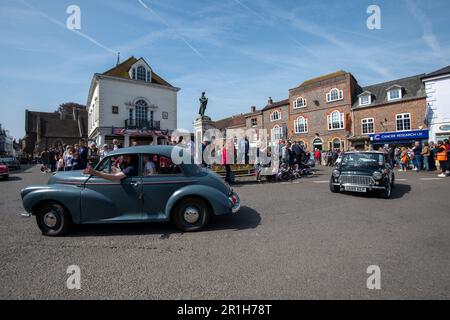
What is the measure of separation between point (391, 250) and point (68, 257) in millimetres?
4865

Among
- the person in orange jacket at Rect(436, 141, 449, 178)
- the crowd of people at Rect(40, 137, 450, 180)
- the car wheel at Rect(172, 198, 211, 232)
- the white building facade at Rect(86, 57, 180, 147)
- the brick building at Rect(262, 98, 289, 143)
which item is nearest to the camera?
the car wheel at Rect(172, 198, 211, 232)

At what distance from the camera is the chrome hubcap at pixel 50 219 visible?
4.25m

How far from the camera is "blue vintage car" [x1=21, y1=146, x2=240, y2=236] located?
4.24 meters

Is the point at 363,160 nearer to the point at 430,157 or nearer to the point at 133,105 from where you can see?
the point at 430,157

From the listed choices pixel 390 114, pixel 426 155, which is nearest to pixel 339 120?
pixel 390 114

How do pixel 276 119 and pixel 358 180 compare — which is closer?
pixel 358 180

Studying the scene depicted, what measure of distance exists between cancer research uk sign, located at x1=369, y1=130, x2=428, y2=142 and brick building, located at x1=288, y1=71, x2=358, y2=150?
330 centimetres

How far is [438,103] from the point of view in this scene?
23359 millimetres

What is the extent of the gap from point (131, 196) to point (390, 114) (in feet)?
106

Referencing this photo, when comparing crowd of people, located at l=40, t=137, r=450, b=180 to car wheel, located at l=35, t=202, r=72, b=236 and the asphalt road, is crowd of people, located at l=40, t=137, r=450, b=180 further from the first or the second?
the asphalt road

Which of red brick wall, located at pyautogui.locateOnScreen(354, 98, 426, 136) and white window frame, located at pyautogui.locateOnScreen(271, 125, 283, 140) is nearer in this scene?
red brick wall, located at pyautogui.locateOnScreen(354, 98, 426, 136)

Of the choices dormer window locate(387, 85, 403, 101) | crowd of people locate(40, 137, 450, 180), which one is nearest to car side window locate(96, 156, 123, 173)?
crowd of people locate(40, 137, 450, 180)

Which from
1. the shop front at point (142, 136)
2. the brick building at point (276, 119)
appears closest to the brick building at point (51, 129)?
the shop front at point (142, 136)
